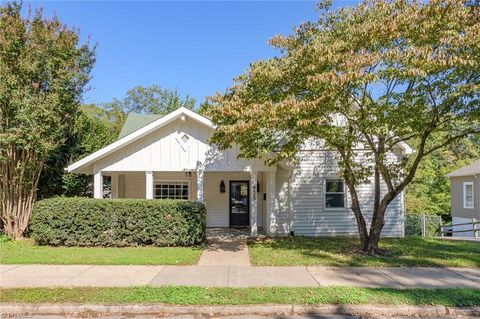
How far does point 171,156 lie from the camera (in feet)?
45.4

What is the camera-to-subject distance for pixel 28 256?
9922mm

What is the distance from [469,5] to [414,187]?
26537 mm

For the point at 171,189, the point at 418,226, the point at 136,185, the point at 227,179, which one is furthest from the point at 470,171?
Answer: the point at 136,185

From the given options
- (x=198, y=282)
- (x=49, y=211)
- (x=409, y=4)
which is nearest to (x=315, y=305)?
(x=198, y=282)

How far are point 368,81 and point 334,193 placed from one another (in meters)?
7.22

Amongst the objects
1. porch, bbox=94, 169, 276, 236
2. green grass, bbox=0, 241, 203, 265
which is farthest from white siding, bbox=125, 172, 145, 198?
green grass, bbox=0, 241, 203, 265

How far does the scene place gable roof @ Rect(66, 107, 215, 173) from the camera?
43.8 feet

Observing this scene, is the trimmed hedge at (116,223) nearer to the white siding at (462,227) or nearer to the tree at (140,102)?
the white siding at (462,227)

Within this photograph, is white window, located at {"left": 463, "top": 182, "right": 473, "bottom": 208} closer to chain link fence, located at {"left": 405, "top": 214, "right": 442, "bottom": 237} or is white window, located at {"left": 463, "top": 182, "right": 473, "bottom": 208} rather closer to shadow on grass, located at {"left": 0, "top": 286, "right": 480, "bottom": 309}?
chain link fence, located at {"left": 405, "top": 214, "right": 442, "bottom": 237}

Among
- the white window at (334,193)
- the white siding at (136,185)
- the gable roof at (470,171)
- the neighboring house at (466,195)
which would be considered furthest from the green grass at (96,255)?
the neighboring house at (466,195)

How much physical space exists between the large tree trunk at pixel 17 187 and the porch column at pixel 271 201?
783 centimetres

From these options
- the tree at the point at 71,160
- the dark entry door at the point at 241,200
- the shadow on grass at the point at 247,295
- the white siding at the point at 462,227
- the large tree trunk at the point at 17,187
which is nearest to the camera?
the shadow on grass at the point at 247,295

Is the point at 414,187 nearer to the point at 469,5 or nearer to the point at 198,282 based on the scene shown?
the point at 469,5

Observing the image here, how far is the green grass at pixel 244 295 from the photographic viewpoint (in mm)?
6207
